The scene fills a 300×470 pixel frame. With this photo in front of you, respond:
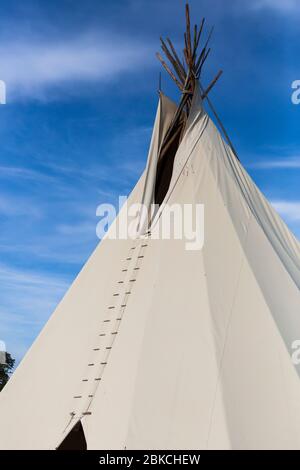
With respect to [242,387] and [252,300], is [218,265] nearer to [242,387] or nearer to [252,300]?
[252,300]

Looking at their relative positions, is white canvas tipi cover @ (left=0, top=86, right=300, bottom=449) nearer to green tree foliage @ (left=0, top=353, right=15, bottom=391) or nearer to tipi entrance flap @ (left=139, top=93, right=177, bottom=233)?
tipi entrance flap @ (left=139, top=93, right=177, bottom=233)

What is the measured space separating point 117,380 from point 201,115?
503 cm

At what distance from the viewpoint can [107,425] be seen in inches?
210

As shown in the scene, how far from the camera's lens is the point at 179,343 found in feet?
18.8

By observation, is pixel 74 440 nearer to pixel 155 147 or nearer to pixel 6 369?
pixel 155 147

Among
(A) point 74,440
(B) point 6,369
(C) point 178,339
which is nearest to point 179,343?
(C) point 178,339

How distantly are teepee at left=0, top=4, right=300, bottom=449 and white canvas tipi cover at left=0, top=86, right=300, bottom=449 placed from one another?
0.6 inches

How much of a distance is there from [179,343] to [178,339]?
0.06m

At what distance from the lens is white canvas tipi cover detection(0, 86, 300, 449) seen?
5.06 metres

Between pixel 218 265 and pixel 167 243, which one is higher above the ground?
pixel 167 243

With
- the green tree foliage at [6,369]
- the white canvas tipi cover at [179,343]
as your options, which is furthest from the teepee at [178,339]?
the green tree foliage at [6,369]

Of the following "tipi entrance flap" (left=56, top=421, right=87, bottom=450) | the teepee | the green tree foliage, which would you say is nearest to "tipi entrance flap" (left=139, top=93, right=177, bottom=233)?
the teepee

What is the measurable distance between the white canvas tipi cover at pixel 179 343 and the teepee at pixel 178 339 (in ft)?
0.05

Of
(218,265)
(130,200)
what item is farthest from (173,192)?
(218,265)
